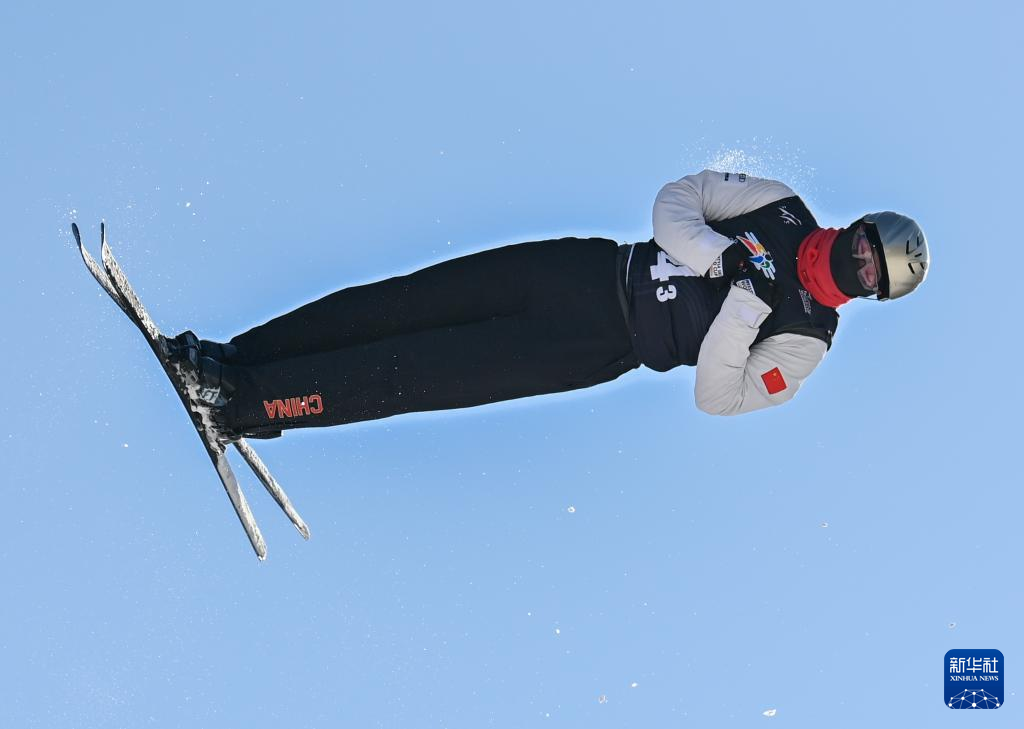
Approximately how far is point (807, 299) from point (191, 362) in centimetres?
364

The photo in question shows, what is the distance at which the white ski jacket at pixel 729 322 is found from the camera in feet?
22.9

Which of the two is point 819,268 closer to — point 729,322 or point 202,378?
point 729,322

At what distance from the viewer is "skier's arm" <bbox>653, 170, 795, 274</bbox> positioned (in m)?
7.04

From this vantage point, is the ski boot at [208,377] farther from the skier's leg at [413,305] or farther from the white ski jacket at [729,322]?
the white ski jacket at [729,322]

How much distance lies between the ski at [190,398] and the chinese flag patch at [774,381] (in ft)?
10.8

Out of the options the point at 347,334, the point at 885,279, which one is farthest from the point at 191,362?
the point at 885,279

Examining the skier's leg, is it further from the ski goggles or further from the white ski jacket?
the ski goggles

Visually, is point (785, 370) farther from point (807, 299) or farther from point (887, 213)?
point (887, 213)

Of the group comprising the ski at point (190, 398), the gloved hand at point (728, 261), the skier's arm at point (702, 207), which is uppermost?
the skier's arm at point (702, 207)

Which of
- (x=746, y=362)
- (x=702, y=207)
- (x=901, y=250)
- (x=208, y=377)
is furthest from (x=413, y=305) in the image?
(x=901, y=250)

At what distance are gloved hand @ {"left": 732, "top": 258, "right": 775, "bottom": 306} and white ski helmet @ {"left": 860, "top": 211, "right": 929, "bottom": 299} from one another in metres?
0.66

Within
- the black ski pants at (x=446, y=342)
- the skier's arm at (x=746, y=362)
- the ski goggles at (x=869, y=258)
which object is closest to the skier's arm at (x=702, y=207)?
the skier's arm at (x=746, y=362)

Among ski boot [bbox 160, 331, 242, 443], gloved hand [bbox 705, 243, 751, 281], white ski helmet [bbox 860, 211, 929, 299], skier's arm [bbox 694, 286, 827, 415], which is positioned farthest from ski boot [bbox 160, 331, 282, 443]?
white ski helmet [bbox 860, 211, 929, 299]

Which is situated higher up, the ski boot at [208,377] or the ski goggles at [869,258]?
the ski goggles at [869,258]
